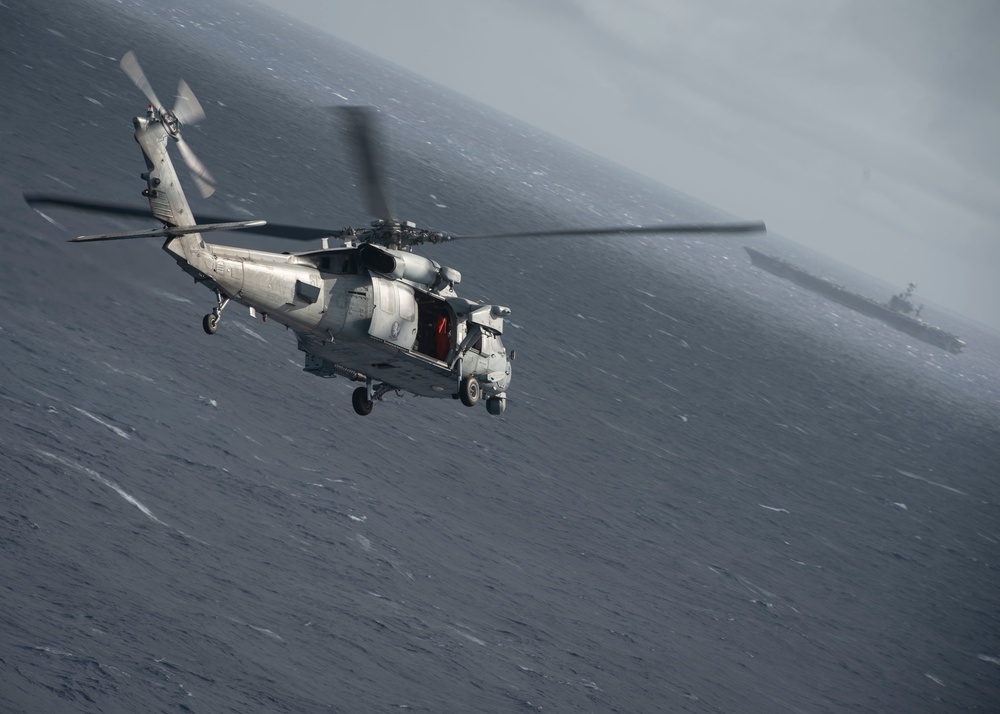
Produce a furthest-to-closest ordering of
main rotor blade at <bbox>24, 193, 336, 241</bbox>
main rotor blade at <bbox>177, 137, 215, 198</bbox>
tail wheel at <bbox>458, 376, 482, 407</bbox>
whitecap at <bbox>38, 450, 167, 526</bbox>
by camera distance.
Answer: whitecap at <bbox>38, 450, 167, 526</bbox>, tail wheel at <bbox>458, 376, 482, 407</bbox>, main rotor blade at <bbox>177, 137, 215, 198</bbox>, main rotor blade at <bbox>24, 193, 336, 241</bbox>

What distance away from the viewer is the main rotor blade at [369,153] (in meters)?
23.5

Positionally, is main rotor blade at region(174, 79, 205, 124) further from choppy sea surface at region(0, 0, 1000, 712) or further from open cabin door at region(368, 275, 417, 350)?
open cabin door at region(368, 275, 417, 350)

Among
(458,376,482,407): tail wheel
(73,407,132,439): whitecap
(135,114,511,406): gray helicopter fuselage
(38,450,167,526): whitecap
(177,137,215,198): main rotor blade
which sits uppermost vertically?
(177,137,215,198): main rotor blade

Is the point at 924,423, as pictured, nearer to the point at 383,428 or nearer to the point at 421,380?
the point at 383,428

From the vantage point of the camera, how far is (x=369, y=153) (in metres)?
25.0

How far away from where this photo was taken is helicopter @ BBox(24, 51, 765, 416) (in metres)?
23.2

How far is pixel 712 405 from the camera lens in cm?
12150

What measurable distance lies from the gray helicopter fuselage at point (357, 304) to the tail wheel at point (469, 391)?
0.25 metres

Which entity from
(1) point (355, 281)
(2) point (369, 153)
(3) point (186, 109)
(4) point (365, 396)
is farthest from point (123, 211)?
(4) point (365, 396)

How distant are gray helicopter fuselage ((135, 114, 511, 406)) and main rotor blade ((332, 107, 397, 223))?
6.46ft

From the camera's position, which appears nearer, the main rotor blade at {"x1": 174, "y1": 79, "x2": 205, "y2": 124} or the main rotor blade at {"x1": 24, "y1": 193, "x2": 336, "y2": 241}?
the main rotor blade at {"x1": 24, "y1": 193, "x2": 336, "y2": 241}

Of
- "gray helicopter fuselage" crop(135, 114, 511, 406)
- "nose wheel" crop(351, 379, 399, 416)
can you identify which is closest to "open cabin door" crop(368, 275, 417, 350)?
"gray helicopter fuselage" crop(135, 114, 511, 406)

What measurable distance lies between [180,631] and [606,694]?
87.8 ft

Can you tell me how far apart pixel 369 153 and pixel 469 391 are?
9439mm
